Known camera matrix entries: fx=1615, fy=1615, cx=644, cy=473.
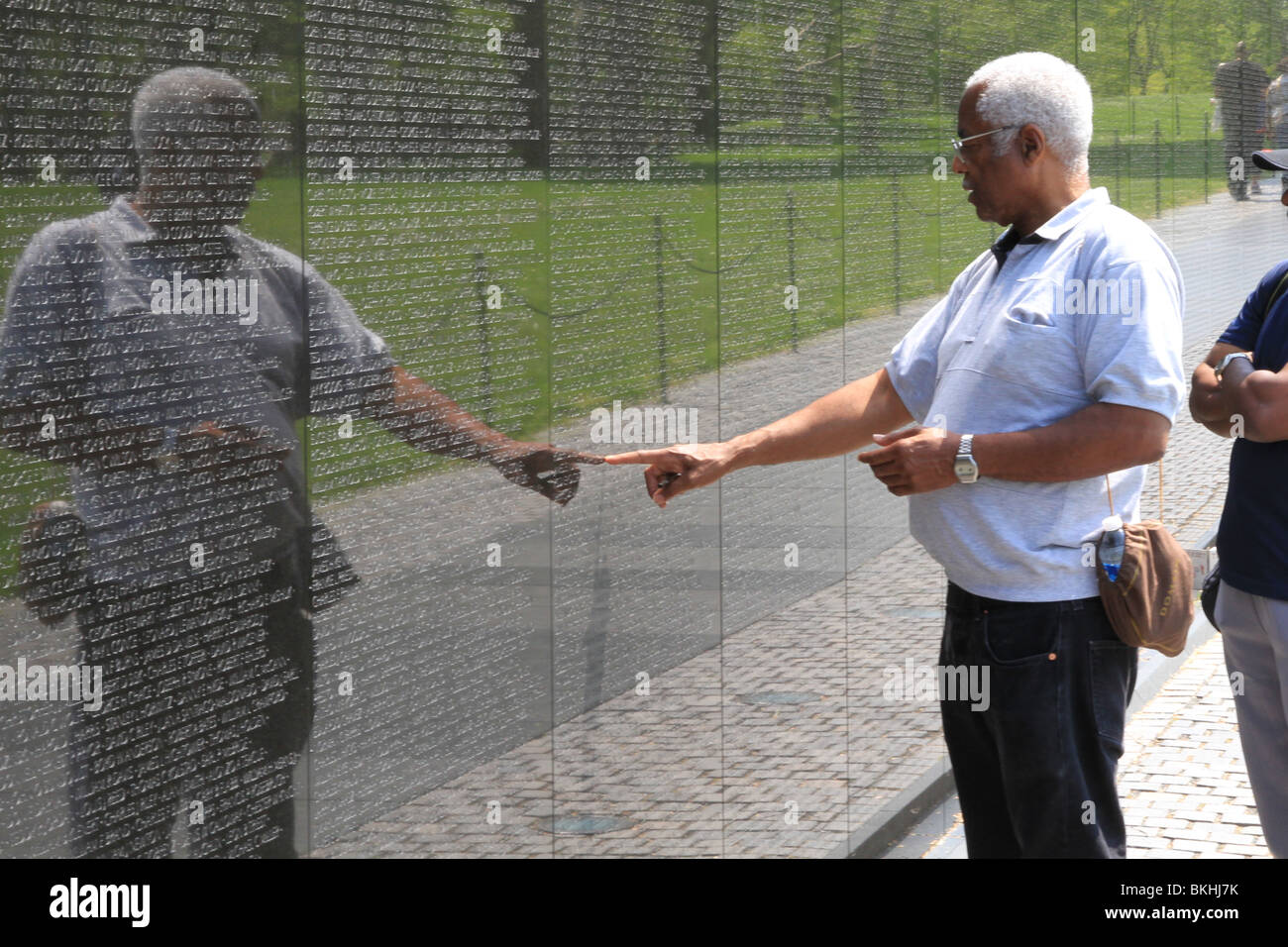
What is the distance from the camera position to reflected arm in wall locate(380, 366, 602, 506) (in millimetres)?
3562

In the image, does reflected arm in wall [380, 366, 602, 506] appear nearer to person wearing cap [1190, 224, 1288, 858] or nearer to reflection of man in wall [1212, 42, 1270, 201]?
person wearing cap [1190, 224, 1288, 858]

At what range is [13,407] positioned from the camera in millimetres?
2658

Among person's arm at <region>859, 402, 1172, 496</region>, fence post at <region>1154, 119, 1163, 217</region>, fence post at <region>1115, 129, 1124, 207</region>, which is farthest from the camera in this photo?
fence post at <region>1154, 119, 1163, 217</region>

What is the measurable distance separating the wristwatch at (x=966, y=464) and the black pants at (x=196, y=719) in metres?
1.43

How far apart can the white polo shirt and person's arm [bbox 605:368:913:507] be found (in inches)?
14.8

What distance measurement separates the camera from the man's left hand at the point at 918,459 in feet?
11.5

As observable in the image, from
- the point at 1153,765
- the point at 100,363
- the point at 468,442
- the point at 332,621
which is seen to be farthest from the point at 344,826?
the point at 1153,765

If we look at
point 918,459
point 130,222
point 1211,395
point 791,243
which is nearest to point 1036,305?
point 918,459

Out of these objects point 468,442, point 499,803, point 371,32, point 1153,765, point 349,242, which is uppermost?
point 371,32

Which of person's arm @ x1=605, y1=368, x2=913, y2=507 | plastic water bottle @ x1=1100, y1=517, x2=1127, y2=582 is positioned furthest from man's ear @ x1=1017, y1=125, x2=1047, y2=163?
plastic water bottle @ x1=1100, y1=517, x2=1127, y2=582

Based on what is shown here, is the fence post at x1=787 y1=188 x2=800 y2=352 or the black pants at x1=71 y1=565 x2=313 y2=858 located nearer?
the black pants at x1=71 y1=565 x2=313 y2=858

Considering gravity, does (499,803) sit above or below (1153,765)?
above

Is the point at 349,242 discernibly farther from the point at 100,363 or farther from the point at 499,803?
the point at 499,803

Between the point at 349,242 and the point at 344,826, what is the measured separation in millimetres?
Answer: 1244
